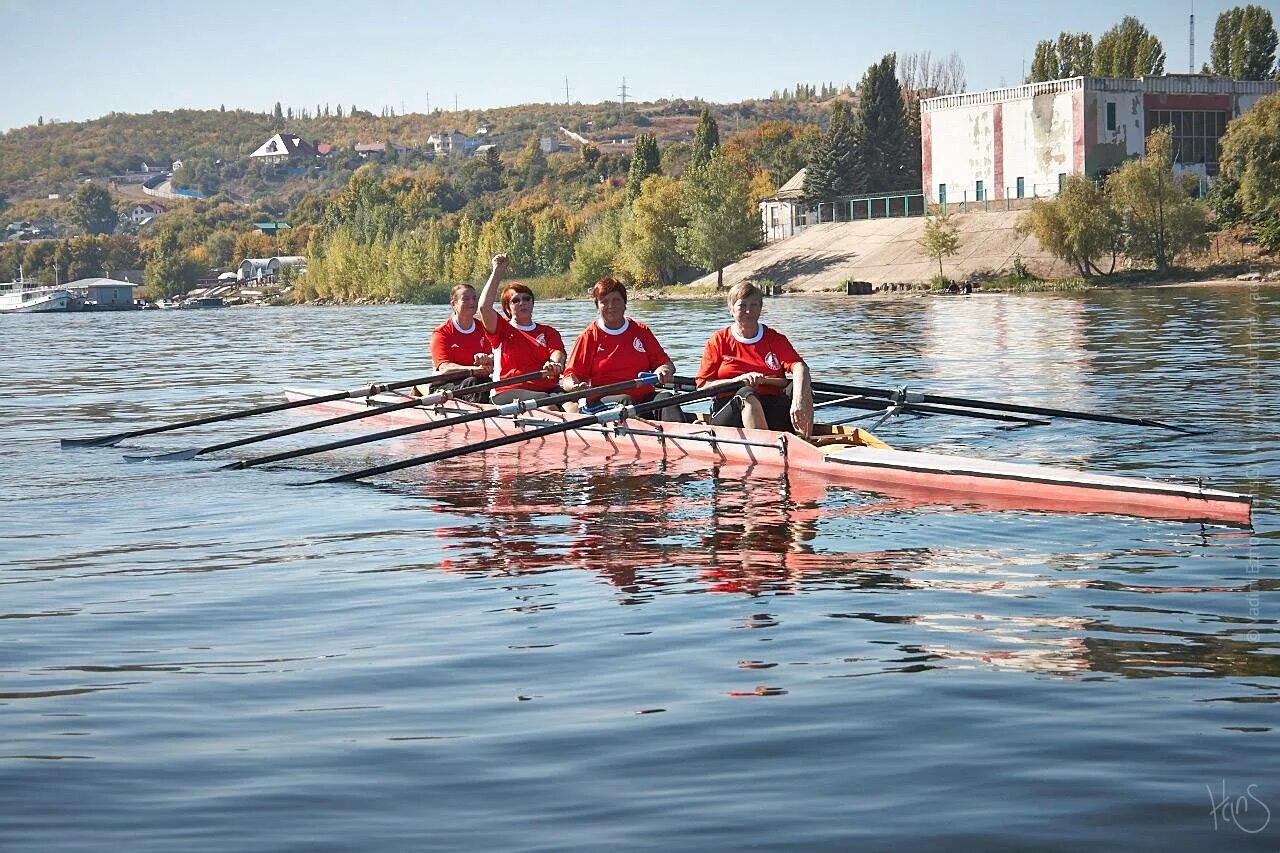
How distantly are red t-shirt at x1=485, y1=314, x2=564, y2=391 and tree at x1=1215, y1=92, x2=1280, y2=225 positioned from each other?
51510 millimetres

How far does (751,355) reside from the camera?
41.2 feet

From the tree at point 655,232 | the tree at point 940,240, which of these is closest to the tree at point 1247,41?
the tree at point 940,240

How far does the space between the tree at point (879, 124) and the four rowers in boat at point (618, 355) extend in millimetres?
82739

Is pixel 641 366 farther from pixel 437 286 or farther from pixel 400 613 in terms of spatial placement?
pixel 437 286

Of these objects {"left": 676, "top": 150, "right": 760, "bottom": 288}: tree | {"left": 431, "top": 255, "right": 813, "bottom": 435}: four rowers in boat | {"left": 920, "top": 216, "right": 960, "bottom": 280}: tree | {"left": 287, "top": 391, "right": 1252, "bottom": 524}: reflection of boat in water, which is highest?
{"left": 676, "top": 150, "right": 760, "bottom": 288}: tree

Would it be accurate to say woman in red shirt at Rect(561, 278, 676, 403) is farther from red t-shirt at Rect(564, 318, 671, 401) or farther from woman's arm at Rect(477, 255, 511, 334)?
woman's arm at Rect(477, 255, 511, 334)

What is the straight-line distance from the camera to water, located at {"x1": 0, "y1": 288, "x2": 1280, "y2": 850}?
497 centimetres

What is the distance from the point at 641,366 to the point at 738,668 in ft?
24.2

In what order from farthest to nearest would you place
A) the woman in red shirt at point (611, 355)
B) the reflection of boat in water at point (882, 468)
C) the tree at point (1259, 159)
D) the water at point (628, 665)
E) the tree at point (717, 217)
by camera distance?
1. the tree at point (717, 217)
2. the tree at point (1259, 159)
3. the woman in red shirt at point (611, 355)
4. the reflection of boat in water at point (882, 468)
5. the water at point (628, 665)

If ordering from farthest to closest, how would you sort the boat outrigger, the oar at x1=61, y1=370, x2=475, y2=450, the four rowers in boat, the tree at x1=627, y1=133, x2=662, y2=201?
1. the tree at x1=627, y1=133, x2=662, y2=201
2. the oar at x1=61, y1=370, x2=475, y2=450
3. the four rowers in boat
4. the boat outrigger

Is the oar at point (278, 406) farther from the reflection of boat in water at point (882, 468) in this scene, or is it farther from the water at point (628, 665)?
the water at point (628, 665)

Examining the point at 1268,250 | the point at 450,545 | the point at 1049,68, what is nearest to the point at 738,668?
the point at 450,545

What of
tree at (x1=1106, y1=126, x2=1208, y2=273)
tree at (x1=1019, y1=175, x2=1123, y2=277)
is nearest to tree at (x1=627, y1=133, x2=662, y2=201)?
tree at (x1=1019, y1=175, x2=1123, y2=277)
